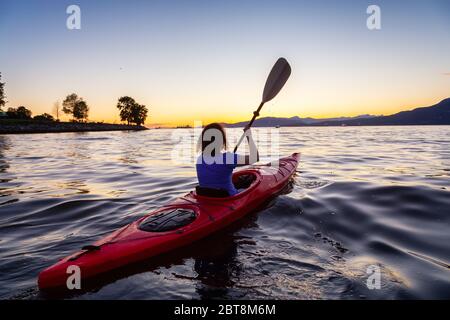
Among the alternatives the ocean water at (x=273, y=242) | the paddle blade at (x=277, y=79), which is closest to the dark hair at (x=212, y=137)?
→ the ocean water at (x=273, y=242)

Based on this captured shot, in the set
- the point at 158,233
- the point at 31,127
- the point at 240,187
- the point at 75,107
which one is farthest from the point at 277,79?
the point at 75,107

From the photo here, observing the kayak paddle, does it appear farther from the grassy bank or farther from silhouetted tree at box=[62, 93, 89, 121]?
silhouetted tree at box=[62, 93, 89, 121]

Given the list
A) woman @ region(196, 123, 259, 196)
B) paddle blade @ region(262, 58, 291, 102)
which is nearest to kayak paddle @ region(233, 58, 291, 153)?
paddle blade @ region(262, 58, 291, 102)

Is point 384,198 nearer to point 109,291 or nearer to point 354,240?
point 354,240

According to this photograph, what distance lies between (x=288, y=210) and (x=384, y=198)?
101 inches

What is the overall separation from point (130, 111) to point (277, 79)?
107970 millimetres

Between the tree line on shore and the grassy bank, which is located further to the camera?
the tree line on shore

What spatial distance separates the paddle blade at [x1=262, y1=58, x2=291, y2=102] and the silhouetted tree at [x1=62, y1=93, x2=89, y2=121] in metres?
101

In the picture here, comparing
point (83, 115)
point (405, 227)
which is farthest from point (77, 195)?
point (83, 115)

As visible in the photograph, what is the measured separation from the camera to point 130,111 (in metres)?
108


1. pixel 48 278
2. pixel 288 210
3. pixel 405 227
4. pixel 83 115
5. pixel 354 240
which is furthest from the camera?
pixel 83 115

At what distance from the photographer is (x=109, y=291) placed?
328cm

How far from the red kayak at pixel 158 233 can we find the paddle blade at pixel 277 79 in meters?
2.75

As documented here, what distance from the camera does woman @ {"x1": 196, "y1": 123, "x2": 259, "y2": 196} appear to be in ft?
15.3
